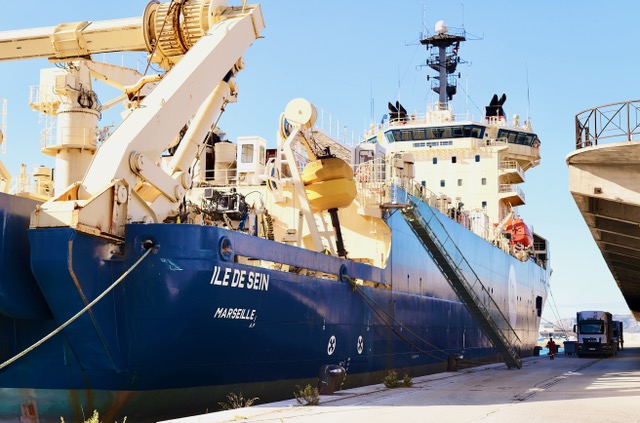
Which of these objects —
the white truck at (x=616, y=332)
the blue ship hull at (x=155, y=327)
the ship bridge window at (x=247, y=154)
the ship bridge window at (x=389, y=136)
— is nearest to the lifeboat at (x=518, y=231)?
the ship bridge window at (x=389, y=136)

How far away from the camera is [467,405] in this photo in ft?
41.4

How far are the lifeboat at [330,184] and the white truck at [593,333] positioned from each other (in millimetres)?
27012

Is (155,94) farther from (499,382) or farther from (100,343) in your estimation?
(499,382)

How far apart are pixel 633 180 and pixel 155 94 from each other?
952cm

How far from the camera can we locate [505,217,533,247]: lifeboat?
123ft

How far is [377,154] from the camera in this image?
22.8 m

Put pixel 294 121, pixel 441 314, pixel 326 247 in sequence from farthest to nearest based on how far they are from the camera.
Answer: pixel 441 314, pixel 326 247, pixel 294 121

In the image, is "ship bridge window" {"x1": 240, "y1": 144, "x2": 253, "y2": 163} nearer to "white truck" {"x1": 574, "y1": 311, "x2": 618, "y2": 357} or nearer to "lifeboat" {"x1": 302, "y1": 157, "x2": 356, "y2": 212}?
"lifeboat" {"x1": 302, "y1": 157, "x2": 356, "y2": 212}

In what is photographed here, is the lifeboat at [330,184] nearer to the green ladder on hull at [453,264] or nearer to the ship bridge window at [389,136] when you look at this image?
the green ladder on hull at [453,264]

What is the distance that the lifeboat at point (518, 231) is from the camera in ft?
123

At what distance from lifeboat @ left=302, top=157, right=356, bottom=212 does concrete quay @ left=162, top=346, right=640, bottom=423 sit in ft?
14.9

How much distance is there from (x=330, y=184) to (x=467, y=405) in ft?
21.3

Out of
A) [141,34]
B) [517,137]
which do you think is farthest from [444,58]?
[141,34]

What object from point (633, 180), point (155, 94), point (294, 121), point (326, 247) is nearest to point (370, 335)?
point (326, 247)
